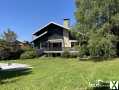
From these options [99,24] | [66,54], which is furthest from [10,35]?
[99,24]

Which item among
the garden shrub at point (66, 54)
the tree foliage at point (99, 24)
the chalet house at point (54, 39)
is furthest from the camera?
the chalet house at point (54, 39)

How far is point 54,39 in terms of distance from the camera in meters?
44.1

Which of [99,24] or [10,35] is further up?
[10,35]

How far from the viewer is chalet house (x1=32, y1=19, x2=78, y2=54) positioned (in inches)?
1676

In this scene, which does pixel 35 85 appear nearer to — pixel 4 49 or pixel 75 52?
pixel 75 52

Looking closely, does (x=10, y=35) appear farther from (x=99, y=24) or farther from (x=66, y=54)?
(x=99, y=24)

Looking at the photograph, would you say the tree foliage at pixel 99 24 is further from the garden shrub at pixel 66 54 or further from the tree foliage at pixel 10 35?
the tree foliage at pixel 10 35

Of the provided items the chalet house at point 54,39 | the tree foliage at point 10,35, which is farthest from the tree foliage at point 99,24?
the tree foliage at point 10,35

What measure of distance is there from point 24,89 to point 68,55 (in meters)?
25.7

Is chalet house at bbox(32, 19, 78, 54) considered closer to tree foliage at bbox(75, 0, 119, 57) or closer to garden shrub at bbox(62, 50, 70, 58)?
garden shrub at bbox(62, 50, 70, 58)

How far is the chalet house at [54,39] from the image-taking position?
42562 millimetres

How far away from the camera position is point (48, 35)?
147 ft

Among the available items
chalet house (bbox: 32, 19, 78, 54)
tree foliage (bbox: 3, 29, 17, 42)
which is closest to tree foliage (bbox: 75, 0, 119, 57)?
chalet house (bbox: 32, 19, 78, 54)

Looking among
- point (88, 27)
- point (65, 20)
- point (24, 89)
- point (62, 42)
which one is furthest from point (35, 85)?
point (65, 20)
